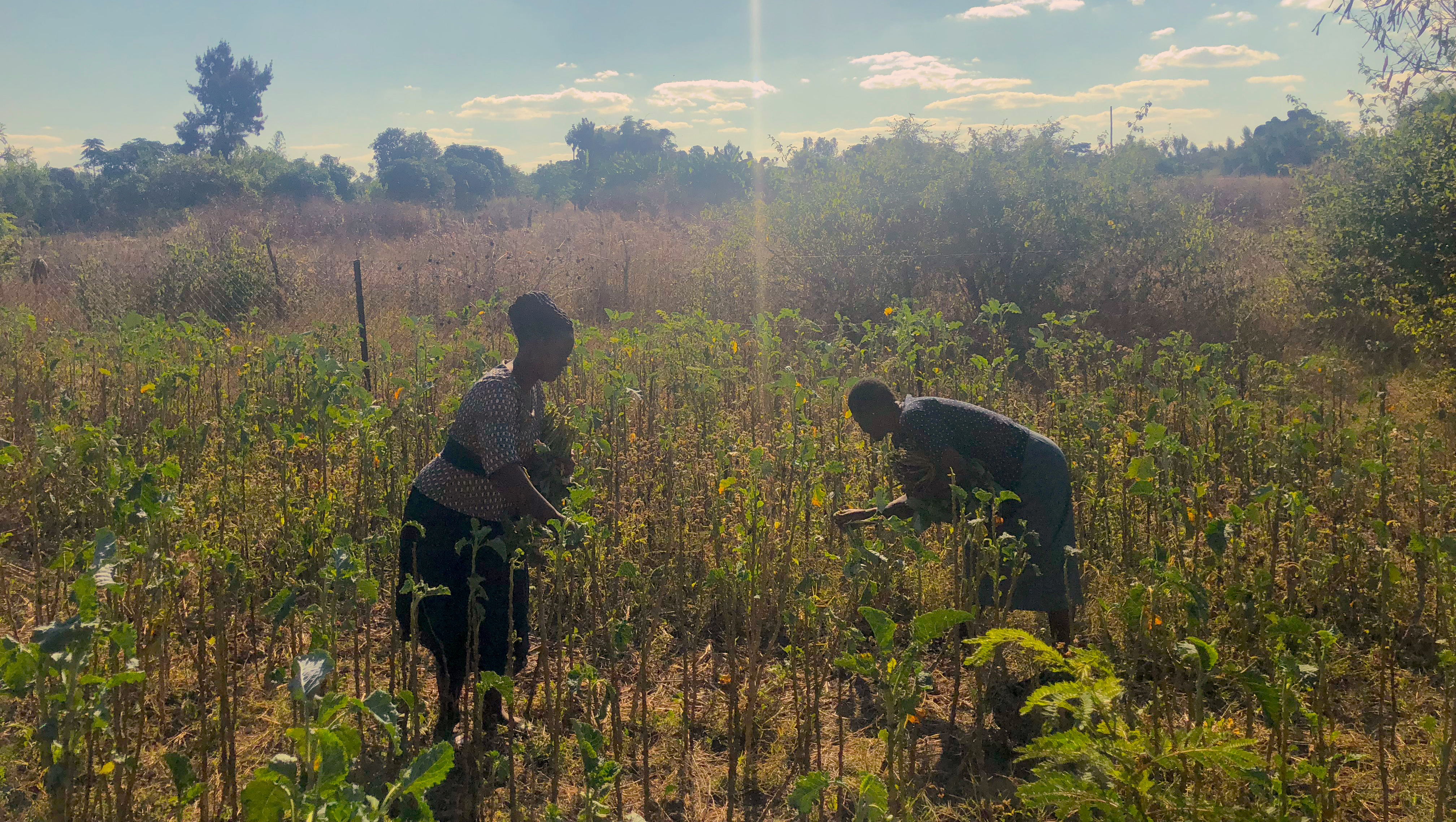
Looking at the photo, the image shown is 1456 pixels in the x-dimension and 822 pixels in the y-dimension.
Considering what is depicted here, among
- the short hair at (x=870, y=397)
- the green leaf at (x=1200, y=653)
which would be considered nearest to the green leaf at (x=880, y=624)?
the green leaf at (x=1200, y=653)

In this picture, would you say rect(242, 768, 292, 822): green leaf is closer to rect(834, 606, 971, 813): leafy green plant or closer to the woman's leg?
rect(834, 606, 971, 813): leafy green plant

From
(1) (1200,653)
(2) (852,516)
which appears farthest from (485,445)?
(1) (1200,653)

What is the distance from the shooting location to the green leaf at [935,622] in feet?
4.54

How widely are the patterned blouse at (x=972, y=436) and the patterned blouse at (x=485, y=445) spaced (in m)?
1.46

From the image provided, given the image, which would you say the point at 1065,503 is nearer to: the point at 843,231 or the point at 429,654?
the point at 429,654

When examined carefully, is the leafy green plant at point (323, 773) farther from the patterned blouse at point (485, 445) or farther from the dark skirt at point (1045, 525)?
the dark skirt at point (1045, 525)

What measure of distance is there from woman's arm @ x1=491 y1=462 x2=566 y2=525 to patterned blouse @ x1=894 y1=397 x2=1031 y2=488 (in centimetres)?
141

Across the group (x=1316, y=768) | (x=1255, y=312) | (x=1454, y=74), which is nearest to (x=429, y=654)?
(x=1316, y=768)

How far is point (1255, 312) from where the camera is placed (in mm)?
8969

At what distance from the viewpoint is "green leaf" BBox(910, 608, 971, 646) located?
1383 mm

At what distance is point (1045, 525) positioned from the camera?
330 cm

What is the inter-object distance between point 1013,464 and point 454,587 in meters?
2.07

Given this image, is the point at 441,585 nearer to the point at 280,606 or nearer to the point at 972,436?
the point at 280,606

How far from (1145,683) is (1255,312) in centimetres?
729
